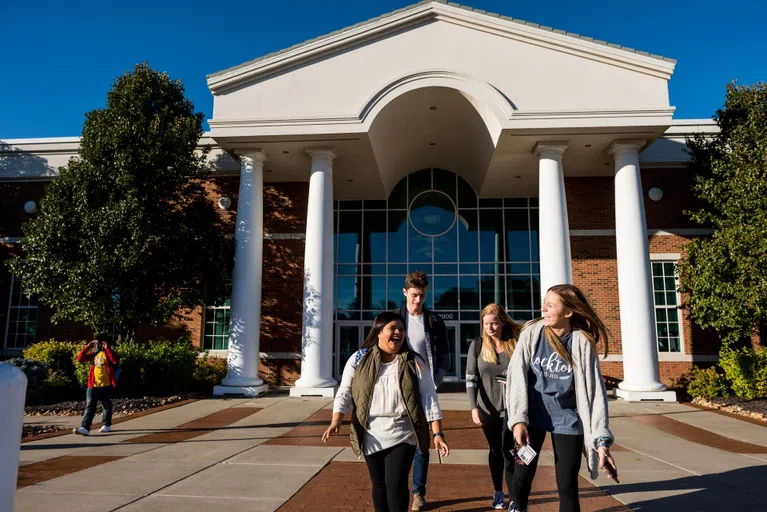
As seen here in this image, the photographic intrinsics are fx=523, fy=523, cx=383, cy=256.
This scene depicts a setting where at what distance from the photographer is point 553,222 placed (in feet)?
44.1

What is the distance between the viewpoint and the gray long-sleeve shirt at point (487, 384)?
4.57 meters

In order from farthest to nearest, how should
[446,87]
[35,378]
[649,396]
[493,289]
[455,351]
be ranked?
[493,289] → [455,351] → [446,87] → [649,396] → [35,378]

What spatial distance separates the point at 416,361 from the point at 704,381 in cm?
1374

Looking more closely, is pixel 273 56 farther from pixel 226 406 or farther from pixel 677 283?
pixel 677 283

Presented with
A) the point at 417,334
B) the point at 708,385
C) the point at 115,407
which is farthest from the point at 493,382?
the point at 708,385

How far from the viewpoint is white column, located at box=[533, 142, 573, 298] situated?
13.2 metres

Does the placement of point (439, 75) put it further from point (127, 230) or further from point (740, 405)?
point (740, 405)

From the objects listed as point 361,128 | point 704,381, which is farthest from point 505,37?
point 704,381

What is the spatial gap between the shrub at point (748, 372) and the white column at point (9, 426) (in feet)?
50.3

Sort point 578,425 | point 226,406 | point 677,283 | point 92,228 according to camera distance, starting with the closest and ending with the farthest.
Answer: point 578,425, point 226,406, point 92,228, point 677,283

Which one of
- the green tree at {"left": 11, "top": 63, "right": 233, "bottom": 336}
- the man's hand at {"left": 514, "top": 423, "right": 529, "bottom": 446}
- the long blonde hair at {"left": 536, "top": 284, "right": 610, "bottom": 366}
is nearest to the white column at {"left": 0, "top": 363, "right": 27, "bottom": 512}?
the man's hand at {"left": 514, "top": 423, "right": 529, "bottom": 446}

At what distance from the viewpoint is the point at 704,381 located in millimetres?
14078

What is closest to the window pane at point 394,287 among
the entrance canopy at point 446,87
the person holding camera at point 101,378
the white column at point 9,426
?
the entrance canopy at point 446,87

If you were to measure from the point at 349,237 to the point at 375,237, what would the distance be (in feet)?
3.08
